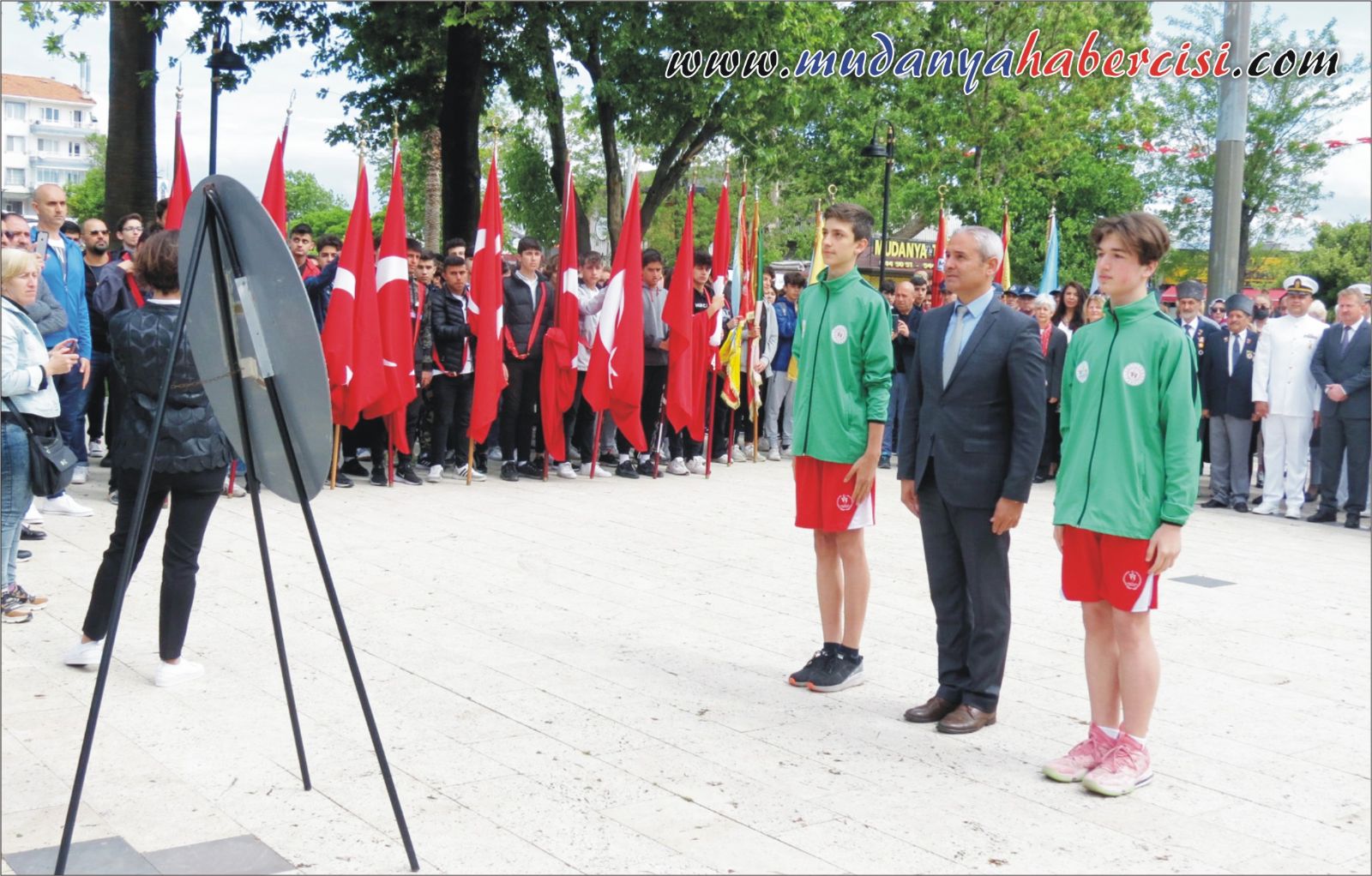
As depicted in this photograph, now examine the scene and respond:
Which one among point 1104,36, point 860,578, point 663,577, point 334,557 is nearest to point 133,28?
point 334,557

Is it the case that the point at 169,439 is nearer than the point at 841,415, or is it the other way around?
the point at 169,439

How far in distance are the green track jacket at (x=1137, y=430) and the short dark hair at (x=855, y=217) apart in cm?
135

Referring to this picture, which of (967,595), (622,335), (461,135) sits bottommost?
(967,595)

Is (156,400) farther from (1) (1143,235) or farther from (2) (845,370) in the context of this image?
(1) (1143,235)

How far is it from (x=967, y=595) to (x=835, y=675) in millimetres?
807

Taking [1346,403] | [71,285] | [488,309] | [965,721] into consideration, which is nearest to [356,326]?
[488,309]

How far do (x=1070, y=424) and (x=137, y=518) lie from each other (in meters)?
3.27

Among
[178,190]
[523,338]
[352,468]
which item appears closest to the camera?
[178,190]

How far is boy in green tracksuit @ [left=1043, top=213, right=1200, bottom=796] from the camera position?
465 centimetres

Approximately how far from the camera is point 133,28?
58.5ft

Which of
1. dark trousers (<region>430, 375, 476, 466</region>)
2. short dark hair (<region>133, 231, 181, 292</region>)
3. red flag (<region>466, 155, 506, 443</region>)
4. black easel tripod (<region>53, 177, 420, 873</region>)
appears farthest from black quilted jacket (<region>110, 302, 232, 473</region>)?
dark trousers (<region>430, 375, 476, 466</region>)

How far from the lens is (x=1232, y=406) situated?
13.5 meters

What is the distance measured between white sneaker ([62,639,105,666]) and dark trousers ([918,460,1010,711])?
3.77 m

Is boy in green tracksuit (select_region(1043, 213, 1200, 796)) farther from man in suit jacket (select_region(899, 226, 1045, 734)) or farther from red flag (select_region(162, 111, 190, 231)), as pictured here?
red flag (select_region(162, 111, 190, 231))
